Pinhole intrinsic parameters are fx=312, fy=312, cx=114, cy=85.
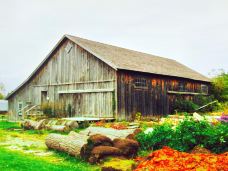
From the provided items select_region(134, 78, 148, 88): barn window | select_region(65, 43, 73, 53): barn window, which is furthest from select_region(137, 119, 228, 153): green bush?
select_region(65, 43, 73, 53): barn window

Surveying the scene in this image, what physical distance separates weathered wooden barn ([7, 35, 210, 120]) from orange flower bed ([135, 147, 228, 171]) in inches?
529

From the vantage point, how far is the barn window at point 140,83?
23.1 m

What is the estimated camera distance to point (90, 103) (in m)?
23.5

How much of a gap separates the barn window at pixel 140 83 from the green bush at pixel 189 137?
455 inches

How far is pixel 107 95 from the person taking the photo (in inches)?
875

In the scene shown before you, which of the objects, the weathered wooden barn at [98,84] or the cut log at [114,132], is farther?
the weathered wooden barn at [98,84]

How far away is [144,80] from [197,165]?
1691cm

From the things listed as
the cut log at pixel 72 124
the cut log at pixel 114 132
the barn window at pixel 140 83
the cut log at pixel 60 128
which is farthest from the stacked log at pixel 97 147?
the barn window at pixel 140 83

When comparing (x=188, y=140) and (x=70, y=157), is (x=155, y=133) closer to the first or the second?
(x=188, y=140)

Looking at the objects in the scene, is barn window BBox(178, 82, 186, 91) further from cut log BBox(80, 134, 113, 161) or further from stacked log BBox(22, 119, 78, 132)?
cut log BBox(80, 134, 113, 161)

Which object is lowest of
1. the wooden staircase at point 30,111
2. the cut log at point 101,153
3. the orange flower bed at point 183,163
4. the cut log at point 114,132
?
the cut log at point 101,153

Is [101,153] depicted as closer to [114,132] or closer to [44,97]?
[114,132]

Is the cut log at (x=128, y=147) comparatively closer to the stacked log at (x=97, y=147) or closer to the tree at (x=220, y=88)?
the stacked log at (x=97, y=147)

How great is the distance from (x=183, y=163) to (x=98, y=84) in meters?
16.3
